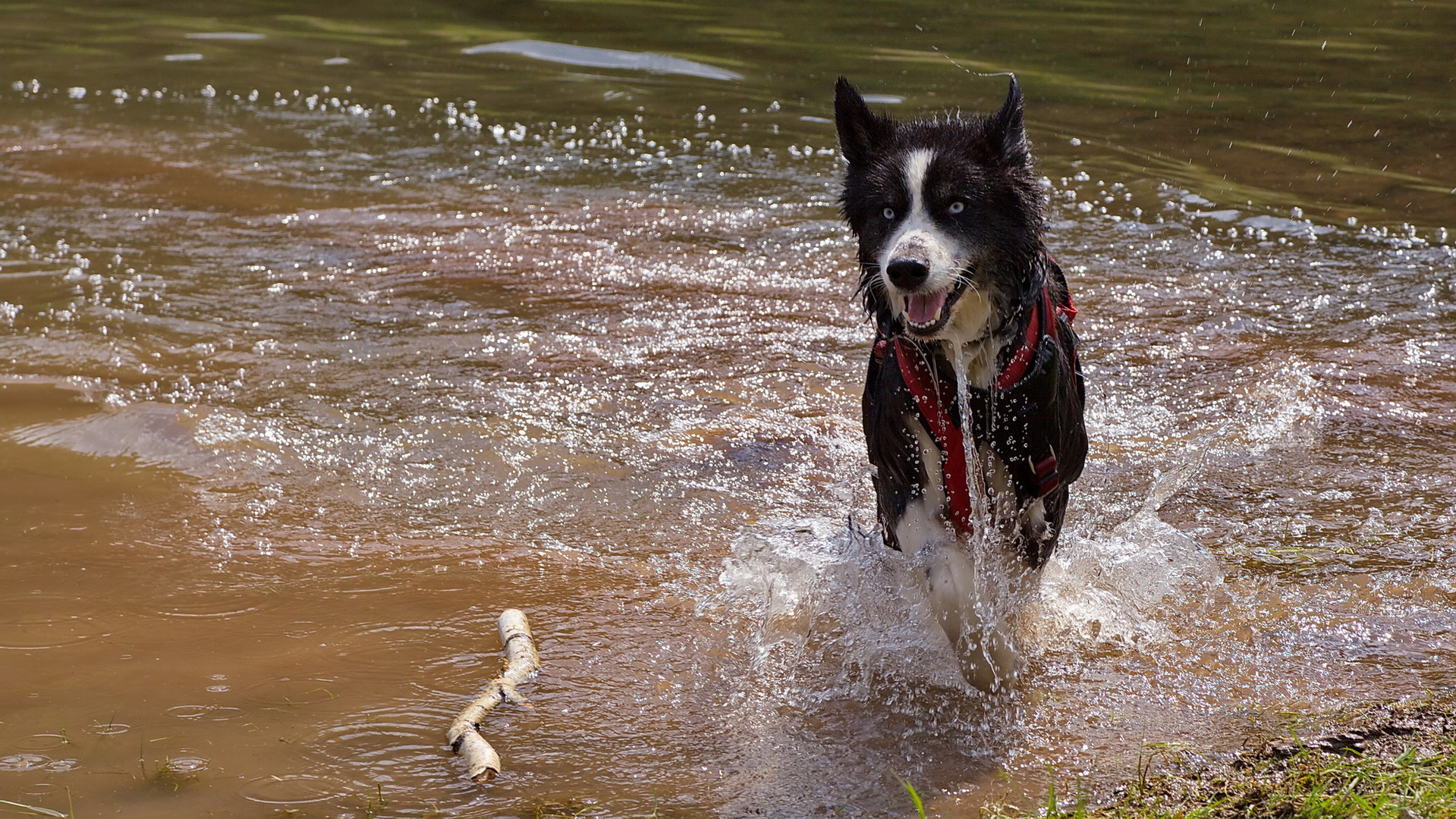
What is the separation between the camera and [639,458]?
5.73m

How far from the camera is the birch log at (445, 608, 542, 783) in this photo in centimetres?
363

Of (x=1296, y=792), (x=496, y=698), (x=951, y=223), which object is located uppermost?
(x=951, y=223)

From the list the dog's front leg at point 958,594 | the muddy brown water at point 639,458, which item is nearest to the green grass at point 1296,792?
the muddy brown water at point 639,458

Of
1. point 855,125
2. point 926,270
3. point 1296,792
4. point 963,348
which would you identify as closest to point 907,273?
point 926,270

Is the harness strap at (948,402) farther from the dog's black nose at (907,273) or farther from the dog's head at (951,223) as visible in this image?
the dog's black nose at (907,273)

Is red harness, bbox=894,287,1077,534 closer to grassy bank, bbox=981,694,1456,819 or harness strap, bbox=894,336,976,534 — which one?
harness strap, bbox=894,336,976,534

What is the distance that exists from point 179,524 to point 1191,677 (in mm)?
3581

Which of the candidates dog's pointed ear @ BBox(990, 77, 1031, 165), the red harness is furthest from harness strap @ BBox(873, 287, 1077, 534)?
dog's pointed ear @ BBox(990, 77, 1031, 165)

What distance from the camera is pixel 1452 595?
441 cm

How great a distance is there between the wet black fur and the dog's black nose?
0.19 m

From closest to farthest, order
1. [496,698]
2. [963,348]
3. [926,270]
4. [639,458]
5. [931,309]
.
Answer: [926,270]
[931,309]
[963,348]
[496,698]
[639,458]

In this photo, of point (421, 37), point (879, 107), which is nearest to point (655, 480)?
point (879, 107)

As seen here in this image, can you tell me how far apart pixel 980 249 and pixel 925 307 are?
218 mm

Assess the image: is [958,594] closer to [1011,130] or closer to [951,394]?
[951,394]
